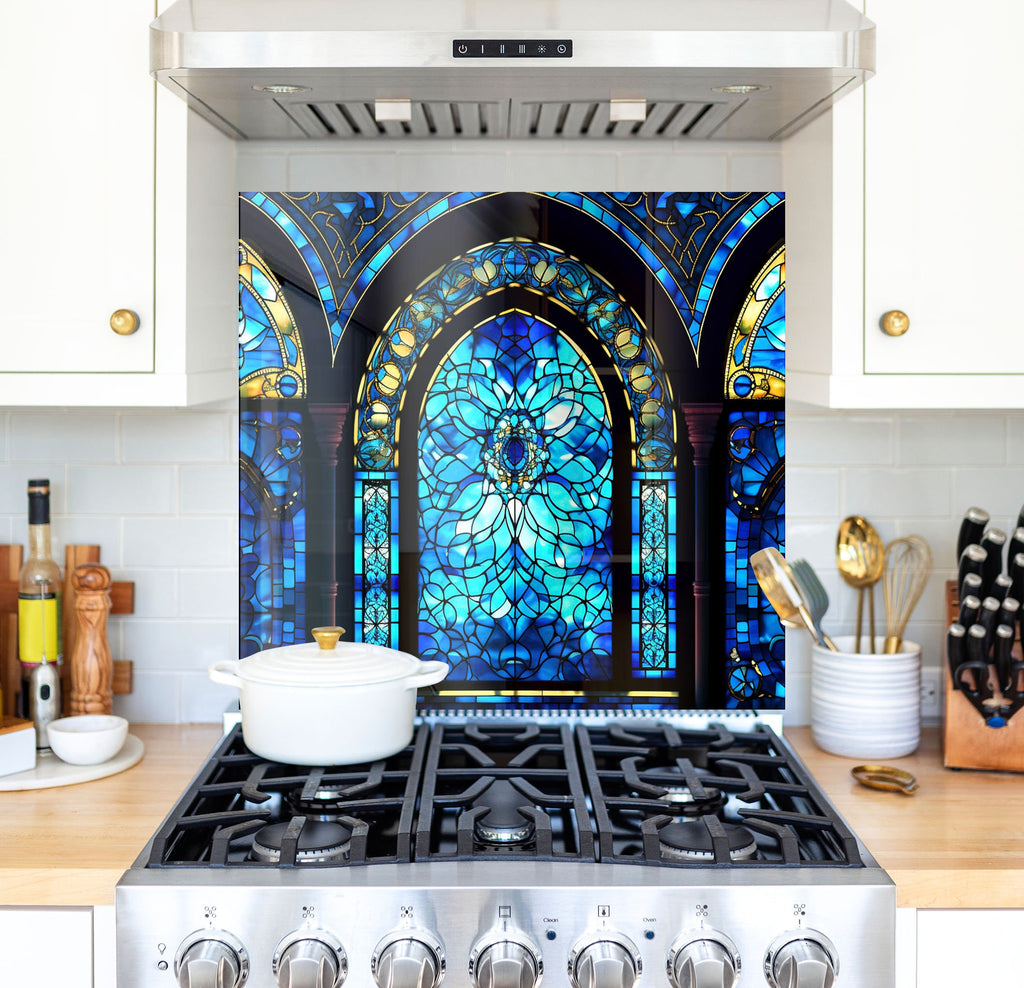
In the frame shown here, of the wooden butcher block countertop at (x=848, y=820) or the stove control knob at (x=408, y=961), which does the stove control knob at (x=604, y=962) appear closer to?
the stove control knob at (x=408, y=961)

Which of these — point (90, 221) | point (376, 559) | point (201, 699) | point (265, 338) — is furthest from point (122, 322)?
point (201, 699)

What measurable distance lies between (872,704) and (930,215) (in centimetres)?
82

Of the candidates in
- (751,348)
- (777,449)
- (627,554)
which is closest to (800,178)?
(751,348)

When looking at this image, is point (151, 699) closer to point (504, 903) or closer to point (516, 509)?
point (516, 509)

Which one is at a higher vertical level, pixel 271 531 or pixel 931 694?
pixel 271 531

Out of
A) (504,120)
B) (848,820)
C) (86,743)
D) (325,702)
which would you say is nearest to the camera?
(848,820)

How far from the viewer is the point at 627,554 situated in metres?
2.26

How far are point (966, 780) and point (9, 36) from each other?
1932 millimetres

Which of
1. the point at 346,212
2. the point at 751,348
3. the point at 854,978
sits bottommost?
the point at 854,978

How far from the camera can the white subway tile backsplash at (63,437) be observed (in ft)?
7.34

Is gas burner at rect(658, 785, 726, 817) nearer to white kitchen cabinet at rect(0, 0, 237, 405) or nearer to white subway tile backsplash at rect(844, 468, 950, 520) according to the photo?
white subway tile backsplash at rect(844, 468, 950, 520)

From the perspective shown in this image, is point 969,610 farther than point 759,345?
No

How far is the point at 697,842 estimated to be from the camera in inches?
64.3

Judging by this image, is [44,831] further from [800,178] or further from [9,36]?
[800,178]
